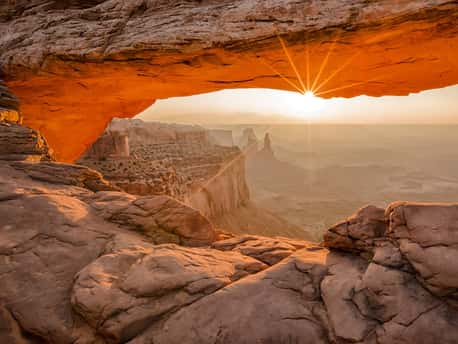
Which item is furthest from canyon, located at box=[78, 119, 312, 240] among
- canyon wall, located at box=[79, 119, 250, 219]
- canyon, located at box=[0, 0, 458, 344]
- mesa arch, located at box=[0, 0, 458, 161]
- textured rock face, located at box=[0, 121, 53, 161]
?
canyon, located at box=[0, 0, 458, 344]

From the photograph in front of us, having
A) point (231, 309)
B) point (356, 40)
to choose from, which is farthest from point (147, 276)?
point (356, 40)

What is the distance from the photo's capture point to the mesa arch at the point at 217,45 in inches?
231

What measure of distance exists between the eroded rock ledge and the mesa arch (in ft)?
13.5

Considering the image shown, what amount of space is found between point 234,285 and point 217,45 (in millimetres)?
5591

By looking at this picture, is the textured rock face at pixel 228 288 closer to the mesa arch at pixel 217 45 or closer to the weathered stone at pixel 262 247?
the weathered stone at pixel 262 247

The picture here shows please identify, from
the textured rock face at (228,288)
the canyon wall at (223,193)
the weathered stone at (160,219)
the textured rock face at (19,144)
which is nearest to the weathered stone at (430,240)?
the textured rock face at (228,288)

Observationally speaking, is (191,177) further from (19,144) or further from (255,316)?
(255,316)

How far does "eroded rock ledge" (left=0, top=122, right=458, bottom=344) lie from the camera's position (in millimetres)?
2947

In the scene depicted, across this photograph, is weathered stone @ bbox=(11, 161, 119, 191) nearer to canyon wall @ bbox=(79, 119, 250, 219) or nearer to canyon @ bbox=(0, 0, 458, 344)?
canyon @ bbox=(0, 0, 458, 344)

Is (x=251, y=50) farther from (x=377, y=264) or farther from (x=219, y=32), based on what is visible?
(x=377, y=264)

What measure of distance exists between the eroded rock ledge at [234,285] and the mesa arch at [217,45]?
4120 millimetres

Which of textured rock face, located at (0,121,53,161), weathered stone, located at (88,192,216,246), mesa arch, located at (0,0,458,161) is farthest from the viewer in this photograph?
textured rock face, located at (0,121,53,161)

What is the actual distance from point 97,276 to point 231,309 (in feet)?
5.91

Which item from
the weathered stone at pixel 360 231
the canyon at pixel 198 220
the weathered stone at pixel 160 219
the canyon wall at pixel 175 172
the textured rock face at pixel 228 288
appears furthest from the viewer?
the canyon wall at pixel 175 172
